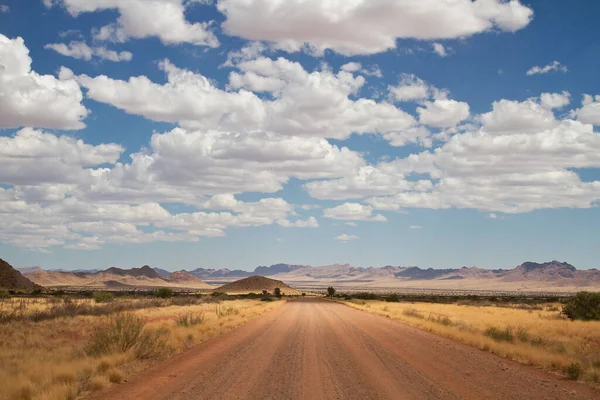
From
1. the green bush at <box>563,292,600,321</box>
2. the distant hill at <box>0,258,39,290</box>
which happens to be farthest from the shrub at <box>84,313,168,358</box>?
the distant hill at <box>0,258,39,290</box>

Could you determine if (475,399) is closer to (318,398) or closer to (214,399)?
(318,398)

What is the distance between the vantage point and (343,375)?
540 inches

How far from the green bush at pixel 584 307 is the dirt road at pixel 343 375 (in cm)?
2554

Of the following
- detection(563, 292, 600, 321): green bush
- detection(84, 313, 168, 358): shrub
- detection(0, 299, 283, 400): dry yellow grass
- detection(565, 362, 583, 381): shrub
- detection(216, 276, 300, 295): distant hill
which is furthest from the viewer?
detection(216, 276, 300, 295): distant hill

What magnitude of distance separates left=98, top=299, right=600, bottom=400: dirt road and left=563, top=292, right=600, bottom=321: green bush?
25.5 m

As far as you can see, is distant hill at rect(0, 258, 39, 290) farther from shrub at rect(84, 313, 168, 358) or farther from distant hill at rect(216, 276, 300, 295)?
shrub at rect(84, 313, 168, 358)

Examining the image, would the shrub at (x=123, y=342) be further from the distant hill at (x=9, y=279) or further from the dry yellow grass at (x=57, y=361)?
the distant hill at (x=9, y=279)

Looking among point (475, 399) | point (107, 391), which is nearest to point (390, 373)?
point (475, 399)

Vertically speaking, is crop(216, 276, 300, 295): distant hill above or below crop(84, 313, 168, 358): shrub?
below

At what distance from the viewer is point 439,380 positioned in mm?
13188

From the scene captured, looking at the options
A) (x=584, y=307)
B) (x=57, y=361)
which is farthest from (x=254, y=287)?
(x=57, y=361)

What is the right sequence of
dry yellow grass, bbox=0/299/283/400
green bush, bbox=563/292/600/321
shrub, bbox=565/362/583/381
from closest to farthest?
dry yellow grass, bbox=0/299/283/400, shrub, bbox=565/362/583/381, green bush, bbox=563/292/600/321

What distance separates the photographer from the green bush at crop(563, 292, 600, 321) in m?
41.7

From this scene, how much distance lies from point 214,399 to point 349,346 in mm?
10290
